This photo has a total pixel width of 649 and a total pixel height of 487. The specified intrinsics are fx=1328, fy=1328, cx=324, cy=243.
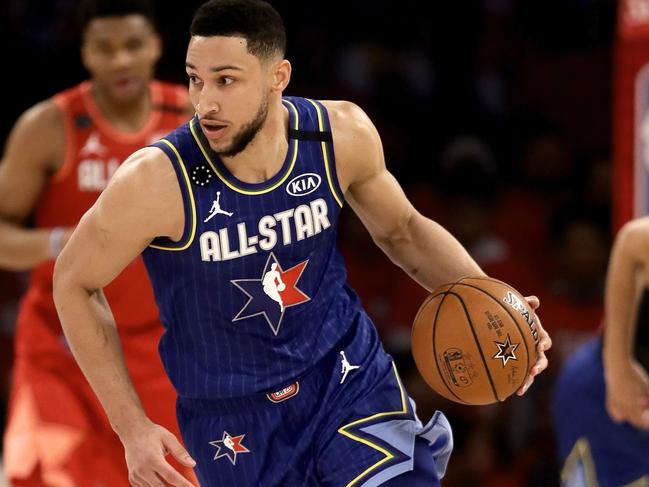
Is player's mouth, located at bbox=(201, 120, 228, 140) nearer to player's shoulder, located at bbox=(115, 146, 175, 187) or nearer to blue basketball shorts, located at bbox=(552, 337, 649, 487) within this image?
player's shoulder, located at bbox=(115, 146, 175, 187)

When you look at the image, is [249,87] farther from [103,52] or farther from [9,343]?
[9,343]

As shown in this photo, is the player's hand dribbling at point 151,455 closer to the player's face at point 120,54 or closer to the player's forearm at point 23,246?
the player's forearm at point 23,246

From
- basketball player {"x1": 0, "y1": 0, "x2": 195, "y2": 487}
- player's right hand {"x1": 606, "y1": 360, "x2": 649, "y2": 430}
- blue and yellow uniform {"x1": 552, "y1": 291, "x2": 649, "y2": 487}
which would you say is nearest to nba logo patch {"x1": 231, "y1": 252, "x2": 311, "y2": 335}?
basketball player {"x1": 0, "y1": 0, "x2": 195, "y2": 487}

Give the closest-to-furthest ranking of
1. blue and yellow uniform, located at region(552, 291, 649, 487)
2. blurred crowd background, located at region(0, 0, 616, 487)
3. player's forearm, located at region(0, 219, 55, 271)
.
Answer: player's forearm, located at region(0, 219, 55, 271), blue and yellow uniform, located at region(552, 291, 649, 487), blurred crowd background, located at region(0, 0, 616, 487)

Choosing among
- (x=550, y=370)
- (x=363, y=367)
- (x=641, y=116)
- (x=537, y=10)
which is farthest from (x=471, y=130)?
(x=363, y=367)

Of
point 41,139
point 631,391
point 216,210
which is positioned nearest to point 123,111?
point 41,139

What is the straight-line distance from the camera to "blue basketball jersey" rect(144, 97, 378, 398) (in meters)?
3.68

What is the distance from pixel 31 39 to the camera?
9328 mm

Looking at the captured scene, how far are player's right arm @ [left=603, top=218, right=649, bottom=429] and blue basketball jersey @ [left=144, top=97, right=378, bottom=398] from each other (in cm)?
166

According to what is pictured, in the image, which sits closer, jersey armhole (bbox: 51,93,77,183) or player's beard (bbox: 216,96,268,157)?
player's beard (bbox: 216,96,268,157)

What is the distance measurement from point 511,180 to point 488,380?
522cm

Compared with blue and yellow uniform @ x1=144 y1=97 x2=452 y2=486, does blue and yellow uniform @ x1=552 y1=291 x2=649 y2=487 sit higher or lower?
lower

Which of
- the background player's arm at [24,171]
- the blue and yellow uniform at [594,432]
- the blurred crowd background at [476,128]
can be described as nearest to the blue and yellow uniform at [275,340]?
the background player's arm at [24,171]

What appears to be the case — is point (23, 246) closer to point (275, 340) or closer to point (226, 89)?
point (275, 340)
